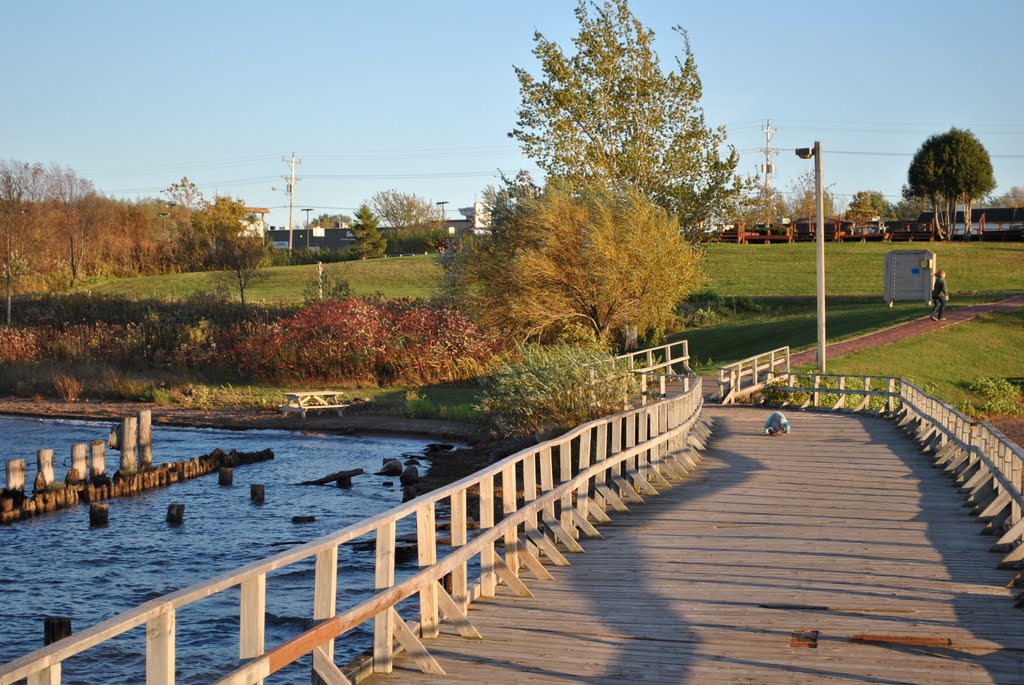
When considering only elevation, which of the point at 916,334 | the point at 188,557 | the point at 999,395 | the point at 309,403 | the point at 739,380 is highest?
the point at 916,334

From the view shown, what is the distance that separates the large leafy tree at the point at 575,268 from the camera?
118ft

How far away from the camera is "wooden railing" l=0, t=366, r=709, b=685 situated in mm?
5039

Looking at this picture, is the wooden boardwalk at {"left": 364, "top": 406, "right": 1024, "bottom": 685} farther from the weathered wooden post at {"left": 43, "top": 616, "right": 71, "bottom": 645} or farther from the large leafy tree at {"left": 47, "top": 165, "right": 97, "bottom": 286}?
the large leafy tree at {"left": 47, "top": 165, "right": 97, "bottom": 286}

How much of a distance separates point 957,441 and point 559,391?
7713 mm

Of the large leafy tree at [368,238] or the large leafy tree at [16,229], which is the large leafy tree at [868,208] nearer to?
the large leafy tree at [368,238]

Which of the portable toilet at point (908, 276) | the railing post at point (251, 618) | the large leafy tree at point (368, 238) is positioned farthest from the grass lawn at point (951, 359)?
the large leafy tree at point (368, 238)

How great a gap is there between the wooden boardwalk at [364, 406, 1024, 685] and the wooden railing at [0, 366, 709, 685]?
0.24 metres

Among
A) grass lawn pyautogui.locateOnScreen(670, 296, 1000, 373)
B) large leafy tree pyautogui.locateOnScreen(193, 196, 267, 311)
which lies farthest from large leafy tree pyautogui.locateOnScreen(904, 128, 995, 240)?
large leafy tree pyautogui.locateOnScreen(193, 196, 267, 311)

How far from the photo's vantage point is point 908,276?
5162 centimetres

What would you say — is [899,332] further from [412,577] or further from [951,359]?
[412,577]

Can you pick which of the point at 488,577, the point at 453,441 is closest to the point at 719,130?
the point at 453,441

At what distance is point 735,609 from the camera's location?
32.0 feet

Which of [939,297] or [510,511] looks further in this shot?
[939,297]

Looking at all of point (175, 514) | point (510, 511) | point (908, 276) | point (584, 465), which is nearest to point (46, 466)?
point (175, 514)
